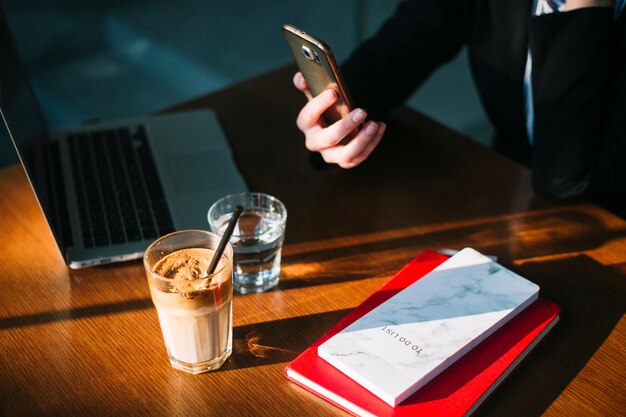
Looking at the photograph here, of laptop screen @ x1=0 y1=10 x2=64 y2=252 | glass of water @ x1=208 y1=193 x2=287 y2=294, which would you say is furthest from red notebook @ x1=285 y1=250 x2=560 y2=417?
laptop screen @ x1=0 y1=10 x2=64 y2=252

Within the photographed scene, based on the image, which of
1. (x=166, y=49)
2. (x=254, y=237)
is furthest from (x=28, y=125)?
(x=166, y=49)

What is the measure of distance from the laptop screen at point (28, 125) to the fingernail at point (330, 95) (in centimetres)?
39

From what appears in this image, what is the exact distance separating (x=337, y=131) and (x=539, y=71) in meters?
0.40

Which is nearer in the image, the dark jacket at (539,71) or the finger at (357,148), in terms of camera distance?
the finger at (357,148)

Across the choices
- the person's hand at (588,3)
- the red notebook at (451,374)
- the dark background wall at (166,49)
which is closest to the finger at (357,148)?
the red notebook at (451,374)

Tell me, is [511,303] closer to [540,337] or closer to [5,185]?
[540,337]

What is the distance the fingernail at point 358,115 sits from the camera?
0.94 meters

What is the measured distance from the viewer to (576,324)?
844mm

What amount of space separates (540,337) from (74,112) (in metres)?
2.14

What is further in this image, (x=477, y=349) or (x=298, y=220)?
(x=298, y=220)

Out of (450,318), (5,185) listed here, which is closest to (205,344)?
(450,318)

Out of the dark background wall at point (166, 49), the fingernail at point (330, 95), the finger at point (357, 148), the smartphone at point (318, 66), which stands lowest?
the dark background wall at point (166, 49)

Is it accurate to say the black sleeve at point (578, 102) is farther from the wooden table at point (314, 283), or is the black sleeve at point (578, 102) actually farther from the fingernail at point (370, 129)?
the fingernail at point (370, 129)

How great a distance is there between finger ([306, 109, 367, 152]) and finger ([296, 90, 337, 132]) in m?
0.02
